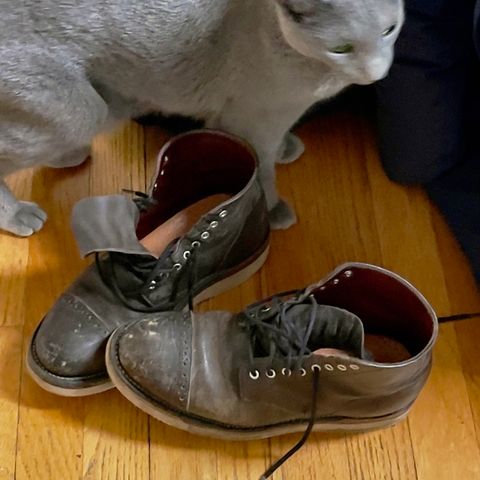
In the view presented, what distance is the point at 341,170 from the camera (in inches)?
51.7

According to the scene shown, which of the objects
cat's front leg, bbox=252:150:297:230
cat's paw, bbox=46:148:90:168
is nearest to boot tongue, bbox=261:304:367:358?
cat's front leg, bbox=252:150:297:230

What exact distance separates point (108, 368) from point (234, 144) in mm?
332

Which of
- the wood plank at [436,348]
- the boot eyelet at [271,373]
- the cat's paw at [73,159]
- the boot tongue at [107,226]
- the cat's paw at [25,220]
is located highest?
the boot tongue at [107,226]

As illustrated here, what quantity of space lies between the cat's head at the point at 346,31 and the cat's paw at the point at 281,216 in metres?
0.34

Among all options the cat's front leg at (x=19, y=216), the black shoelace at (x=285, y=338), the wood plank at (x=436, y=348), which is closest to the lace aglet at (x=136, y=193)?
the cat's front leg at (x=19, y=216)

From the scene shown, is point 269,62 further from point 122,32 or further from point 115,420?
point 115,420

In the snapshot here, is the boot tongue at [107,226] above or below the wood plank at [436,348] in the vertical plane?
above

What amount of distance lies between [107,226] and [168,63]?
221 mm

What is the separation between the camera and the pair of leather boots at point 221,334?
104 cm

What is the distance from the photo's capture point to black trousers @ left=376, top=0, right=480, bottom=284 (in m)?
1.09

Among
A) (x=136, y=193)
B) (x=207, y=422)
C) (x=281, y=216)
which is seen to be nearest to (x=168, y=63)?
(x=136, y=193)

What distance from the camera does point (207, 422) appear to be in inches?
41.6

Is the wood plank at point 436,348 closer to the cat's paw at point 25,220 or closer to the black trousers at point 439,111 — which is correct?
the black trousers at point 439,111

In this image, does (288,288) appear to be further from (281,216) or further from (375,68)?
(375,68)
